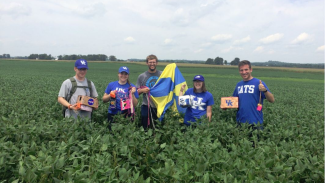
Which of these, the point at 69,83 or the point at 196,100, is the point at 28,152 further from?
the point at 196,100

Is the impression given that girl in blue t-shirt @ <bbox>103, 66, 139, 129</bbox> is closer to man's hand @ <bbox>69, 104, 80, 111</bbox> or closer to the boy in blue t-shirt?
man's hand @ <bbox>69, 104, 80, 111</bbox>

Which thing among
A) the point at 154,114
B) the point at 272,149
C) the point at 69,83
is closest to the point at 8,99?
the point at 69,83

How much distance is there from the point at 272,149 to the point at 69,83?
3748 millimetres

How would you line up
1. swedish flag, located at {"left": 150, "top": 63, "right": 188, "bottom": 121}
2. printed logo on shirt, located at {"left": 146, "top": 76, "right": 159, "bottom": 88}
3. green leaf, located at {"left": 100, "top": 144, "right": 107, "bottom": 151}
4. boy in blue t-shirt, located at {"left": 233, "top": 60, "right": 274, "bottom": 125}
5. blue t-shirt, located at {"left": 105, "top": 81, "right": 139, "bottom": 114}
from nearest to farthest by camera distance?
green leaf, located at {"left": 100, "top": 144, "right": 107, "bottom": 151} → boy in blue t-shirt, located at {"left": 233, "top": 60, "right": 274, "bottom": 125} → blue t-shirt, located at {"left": 105, "top": 81, "right": 139, "bottom": 114} → printed logo on shirt, located at {"left": 146, "top": 76, "right": 159, "bottom": 88} → swedish flag, located at {"left": 150, "top": 63, "right": 188, "bottom": 121}

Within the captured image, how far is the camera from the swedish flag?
558cm

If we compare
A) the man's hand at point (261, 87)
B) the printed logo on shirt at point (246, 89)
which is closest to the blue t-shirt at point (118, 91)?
the printed logo on shirt at point (246, 89)

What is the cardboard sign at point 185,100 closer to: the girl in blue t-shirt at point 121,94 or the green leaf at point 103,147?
the girl in blue t-shirt at point 121,94

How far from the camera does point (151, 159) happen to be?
2.53m

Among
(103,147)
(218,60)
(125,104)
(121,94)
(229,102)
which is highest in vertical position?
(218,60)

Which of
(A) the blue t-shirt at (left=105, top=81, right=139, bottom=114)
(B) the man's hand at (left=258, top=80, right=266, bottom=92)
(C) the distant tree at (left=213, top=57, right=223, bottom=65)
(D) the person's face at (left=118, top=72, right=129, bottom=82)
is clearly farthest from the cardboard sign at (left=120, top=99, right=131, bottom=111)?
(C) the distant tree at (left=213, top=57, right=223, bottom=65)

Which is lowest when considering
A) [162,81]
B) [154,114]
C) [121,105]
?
[154,114]

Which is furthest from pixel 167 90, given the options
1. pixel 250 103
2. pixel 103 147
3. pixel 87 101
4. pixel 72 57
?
pixel 72 57

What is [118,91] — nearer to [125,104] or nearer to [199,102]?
[125,104]

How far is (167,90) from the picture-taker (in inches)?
228
